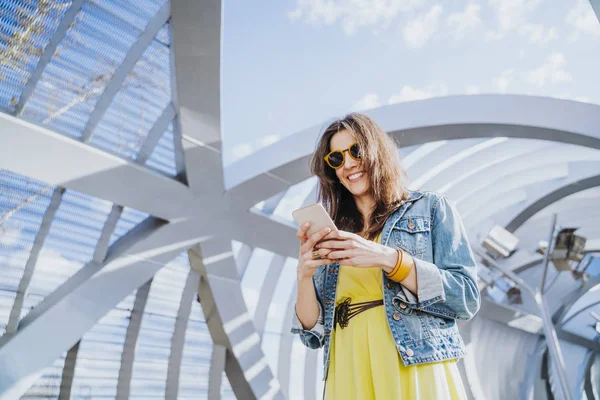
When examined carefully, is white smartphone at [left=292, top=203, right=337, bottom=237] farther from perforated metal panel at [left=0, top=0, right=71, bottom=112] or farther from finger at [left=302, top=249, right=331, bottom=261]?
perforated metal panel at [left=0, top=0, right=71, bottom=112]

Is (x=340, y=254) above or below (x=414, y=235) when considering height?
below

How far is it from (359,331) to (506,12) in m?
10.1

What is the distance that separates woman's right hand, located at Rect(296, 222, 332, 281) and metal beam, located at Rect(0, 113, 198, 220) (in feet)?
17.1

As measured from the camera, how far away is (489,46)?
10516 millimetres

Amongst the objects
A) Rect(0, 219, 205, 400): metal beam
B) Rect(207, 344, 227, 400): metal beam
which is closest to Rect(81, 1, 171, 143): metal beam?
Rect(0, 219, 205, 400): metal beam

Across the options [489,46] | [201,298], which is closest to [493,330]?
[489,46]

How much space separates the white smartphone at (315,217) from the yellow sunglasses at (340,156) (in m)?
0.46

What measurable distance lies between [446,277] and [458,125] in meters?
7.25

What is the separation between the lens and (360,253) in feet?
6.00

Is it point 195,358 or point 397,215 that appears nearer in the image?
point 397,215

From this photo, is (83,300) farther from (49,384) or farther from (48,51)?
(48,51)

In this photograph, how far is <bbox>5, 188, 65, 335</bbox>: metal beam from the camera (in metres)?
6.17

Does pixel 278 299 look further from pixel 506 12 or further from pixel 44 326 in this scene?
pixel 506 12

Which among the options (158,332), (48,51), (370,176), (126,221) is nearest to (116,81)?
(48,51)
